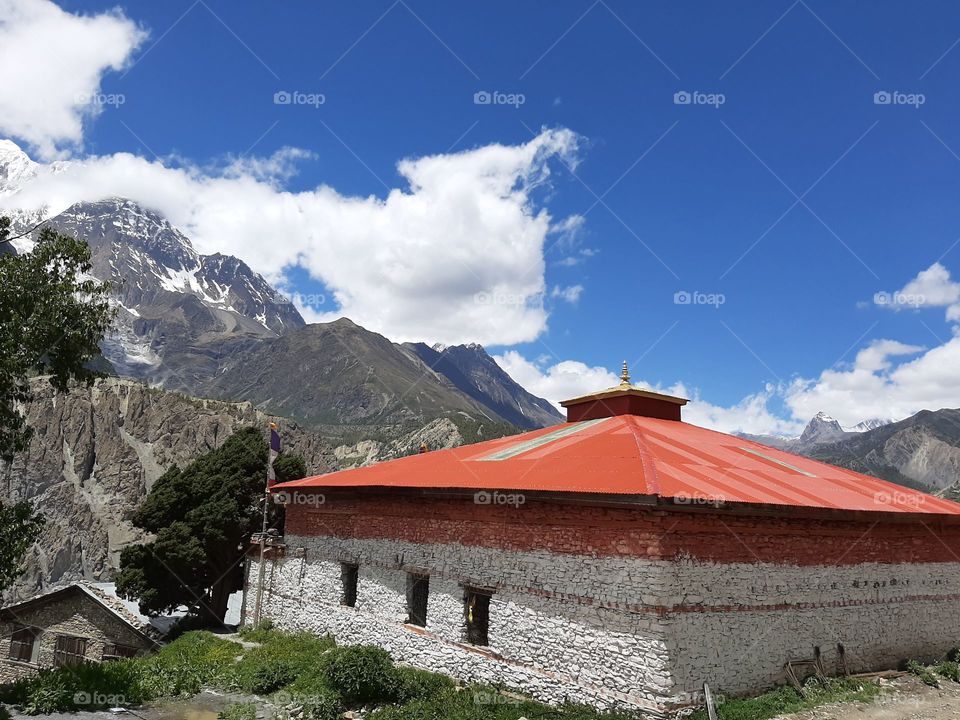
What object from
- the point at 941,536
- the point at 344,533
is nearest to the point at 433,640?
the point at 344,533

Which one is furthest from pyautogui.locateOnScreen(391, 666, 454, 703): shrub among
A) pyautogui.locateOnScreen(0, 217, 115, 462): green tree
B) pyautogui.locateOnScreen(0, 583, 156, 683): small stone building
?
pyautogui.locateOnScreen(0, 583, 156, 683): small stone building

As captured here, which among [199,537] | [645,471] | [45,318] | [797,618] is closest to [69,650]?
[199,537]

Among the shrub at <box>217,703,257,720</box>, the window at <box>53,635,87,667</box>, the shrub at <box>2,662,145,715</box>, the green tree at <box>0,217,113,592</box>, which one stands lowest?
the window at <box>53,635,87,667</box>

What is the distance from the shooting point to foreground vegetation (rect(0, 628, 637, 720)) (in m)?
13.0

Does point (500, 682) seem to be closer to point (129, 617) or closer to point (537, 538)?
point (537, 538)

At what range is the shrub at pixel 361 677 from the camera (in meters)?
14.5

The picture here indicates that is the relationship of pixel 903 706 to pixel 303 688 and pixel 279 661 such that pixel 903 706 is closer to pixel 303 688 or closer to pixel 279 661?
pixel 303 688

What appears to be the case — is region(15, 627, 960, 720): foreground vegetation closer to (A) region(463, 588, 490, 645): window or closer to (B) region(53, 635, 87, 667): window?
(A) region(463, 588, 490, 645): window

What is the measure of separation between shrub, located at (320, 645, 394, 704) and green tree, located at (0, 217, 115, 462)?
10.1m

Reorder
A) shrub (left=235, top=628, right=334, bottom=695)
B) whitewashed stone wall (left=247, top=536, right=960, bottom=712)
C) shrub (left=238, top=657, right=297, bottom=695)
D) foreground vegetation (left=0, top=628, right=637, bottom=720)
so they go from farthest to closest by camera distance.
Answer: shrub (left=235, top=628, right=334, bottom=695)
shrub (left=238, top=657, right=297, bottom=695)
foreground vegetation (left=0, top=628, right=637, bottom=720)
whitewashed stone wall (left=247, top=536, right=960, bottom=712)

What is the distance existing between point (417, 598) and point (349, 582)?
3.38 meters

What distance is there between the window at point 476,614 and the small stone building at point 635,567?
0.05 m

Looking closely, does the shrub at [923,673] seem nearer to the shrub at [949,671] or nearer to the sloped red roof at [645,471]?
the shrub at [949,671]

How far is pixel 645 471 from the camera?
13.4 m
